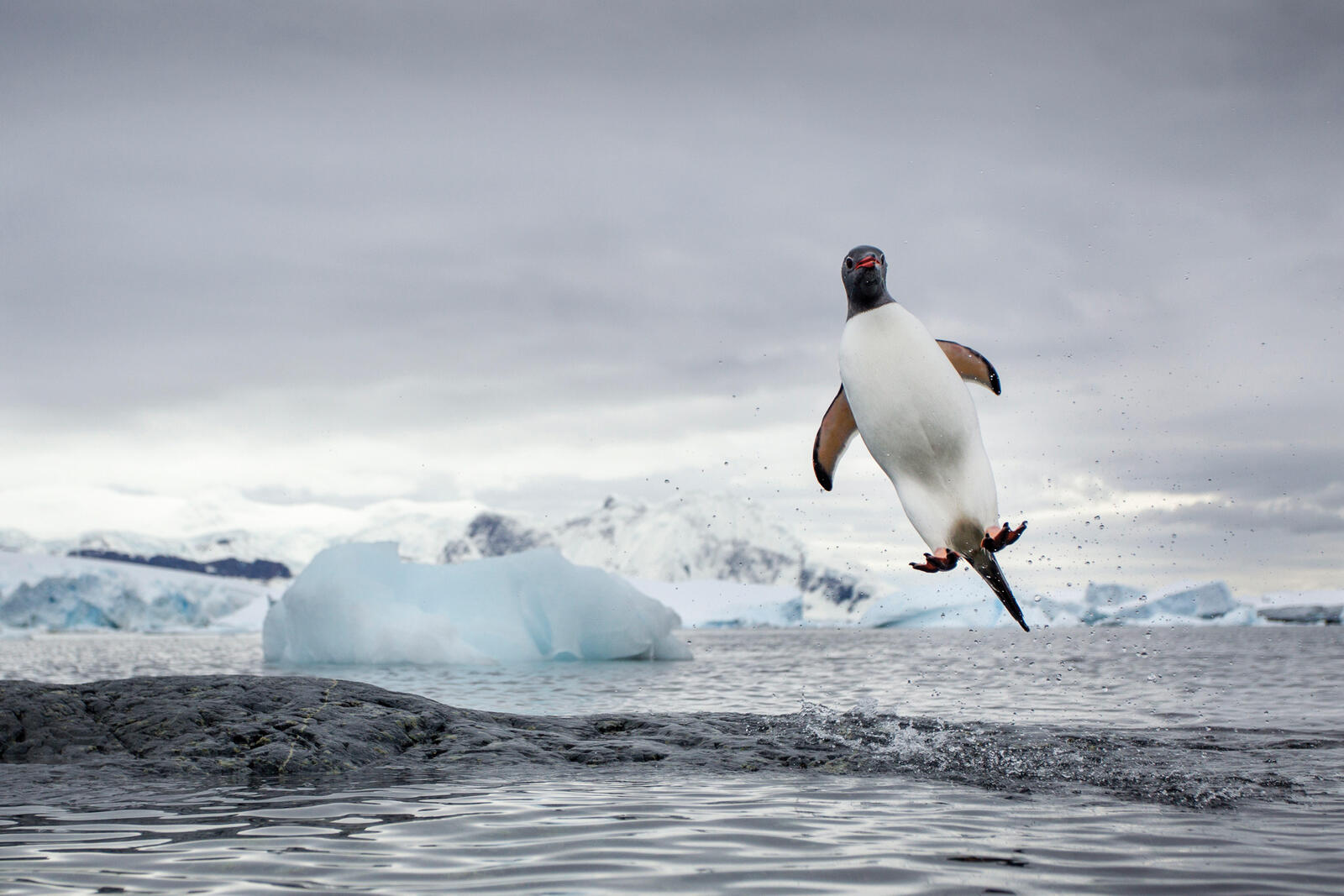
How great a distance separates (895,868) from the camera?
4781mm

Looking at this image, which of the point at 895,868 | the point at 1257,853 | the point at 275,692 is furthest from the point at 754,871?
the point at 275,692

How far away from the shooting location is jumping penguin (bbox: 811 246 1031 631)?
6.83m

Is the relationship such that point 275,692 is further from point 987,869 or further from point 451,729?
point 987,869

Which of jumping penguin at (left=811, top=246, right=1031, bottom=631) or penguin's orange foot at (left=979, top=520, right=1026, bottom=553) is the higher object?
jumping penguin at (left=811, top=246, right=1031, bottom=631)

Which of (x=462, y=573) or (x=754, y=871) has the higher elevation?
(x=462, y=573)

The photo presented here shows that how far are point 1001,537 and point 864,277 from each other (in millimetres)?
1789

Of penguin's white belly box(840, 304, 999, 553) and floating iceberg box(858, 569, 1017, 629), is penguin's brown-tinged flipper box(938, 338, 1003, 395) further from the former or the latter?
floating iceberg box(858, 569, 1017, 629)

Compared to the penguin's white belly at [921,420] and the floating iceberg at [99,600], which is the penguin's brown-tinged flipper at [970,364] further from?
the floating iceberg at [99,600]

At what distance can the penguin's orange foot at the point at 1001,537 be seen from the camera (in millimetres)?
6270

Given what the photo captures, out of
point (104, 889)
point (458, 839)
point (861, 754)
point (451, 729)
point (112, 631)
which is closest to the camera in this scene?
point (104, 889)

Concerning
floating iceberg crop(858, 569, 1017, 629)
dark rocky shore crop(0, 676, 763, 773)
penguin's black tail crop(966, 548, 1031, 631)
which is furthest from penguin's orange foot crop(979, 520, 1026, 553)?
floating iceberg crop(858, 569, 1017, 629)

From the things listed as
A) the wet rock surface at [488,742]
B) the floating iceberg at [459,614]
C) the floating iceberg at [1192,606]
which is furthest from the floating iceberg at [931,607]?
the wet rock surface at [488,742]

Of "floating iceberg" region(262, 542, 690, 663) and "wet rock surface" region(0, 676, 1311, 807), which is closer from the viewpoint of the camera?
"wet rock surface" region(0, 676, 1311, 807)

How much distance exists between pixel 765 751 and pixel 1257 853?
4.24 metres
